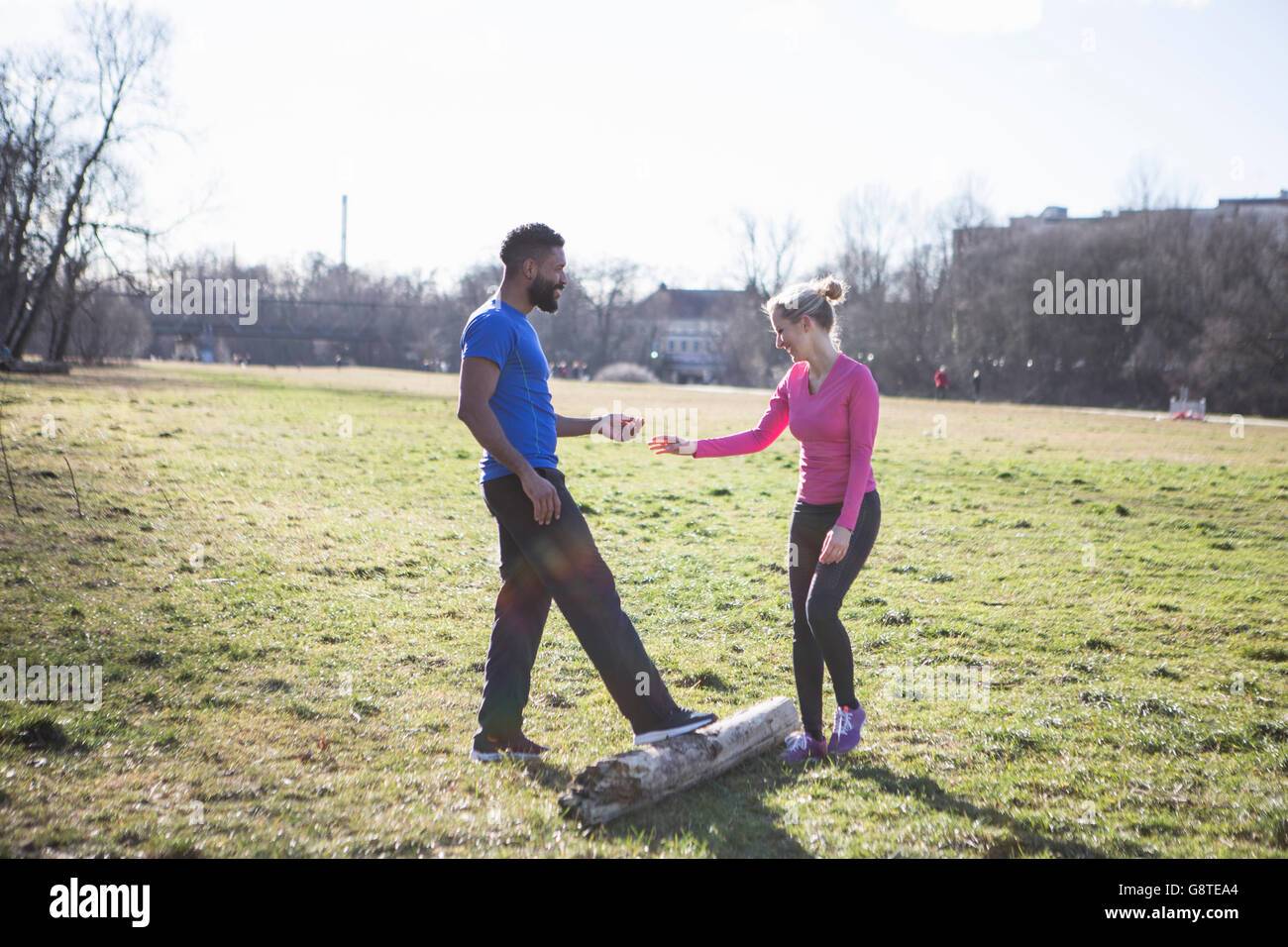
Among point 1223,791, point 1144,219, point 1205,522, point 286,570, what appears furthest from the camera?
point 1144,219

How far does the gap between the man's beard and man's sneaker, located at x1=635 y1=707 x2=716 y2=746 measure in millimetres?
1896

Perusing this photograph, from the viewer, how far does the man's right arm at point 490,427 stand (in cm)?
425

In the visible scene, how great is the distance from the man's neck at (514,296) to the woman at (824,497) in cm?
114

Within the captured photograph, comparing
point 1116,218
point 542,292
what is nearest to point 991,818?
point 542,292


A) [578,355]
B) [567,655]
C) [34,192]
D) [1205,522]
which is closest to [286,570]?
[567,655]

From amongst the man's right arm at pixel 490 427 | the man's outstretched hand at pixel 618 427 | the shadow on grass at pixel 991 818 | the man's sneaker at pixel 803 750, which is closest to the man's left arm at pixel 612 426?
the man's outstretched hand at pixel 618 427

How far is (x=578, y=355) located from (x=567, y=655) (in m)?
106

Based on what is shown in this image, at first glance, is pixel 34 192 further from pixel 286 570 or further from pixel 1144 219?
pixel 1144 219

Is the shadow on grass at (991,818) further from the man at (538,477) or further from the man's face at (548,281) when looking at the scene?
the man's face at (548,281)

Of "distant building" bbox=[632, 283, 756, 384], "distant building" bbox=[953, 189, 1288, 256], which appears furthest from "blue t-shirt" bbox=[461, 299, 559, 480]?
"distant building" bbox=[632, 283, 756, 384]

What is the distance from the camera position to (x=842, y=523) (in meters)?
4.56

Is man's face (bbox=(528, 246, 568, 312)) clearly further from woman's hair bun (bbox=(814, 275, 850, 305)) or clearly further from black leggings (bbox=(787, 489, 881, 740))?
black leggings (bbox=(787, 489, 881, 740))
